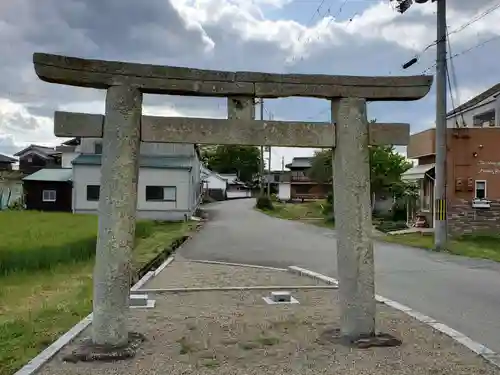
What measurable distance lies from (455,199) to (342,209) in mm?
18988

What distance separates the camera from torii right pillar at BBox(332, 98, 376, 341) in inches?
281

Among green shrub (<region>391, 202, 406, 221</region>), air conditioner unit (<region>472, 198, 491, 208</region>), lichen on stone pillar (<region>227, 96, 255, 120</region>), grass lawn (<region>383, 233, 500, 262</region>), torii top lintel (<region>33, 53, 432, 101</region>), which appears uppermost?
torii top lintel (<region>33, 53, 432, 101</region>)

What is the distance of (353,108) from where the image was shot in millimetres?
7246

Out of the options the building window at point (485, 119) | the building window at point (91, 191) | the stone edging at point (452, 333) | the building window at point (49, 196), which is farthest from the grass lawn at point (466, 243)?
the building window at point (49, 196)

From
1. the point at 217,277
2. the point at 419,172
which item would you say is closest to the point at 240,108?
the point at 217,277

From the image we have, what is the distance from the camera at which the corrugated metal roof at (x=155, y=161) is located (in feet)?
116

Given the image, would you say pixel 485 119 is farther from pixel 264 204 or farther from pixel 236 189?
pixel 236 189

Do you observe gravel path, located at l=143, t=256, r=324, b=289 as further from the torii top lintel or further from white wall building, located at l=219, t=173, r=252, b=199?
white wall building, located at l=219, t=173, r=252, b=199

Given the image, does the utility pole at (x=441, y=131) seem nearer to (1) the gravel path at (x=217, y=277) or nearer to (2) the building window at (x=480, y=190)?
(2) the building window at (x=480, y=190)

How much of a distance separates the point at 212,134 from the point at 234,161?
77766mm

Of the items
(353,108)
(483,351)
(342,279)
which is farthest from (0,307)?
(483,351)

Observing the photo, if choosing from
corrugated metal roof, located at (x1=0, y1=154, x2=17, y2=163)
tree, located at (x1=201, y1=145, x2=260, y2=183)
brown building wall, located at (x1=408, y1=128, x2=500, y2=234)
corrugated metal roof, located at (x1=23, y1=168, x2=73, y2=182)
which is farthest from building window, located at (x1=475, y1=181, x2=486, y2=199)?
tree, located at (x1=201, y1=145, x2=260, y2=183)

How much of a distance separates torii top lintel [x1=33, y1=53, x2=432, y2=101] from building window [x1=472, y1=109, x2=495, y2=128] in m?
28.9

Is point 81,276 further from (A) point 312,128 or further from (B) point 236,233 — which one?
(B) point 236,233
